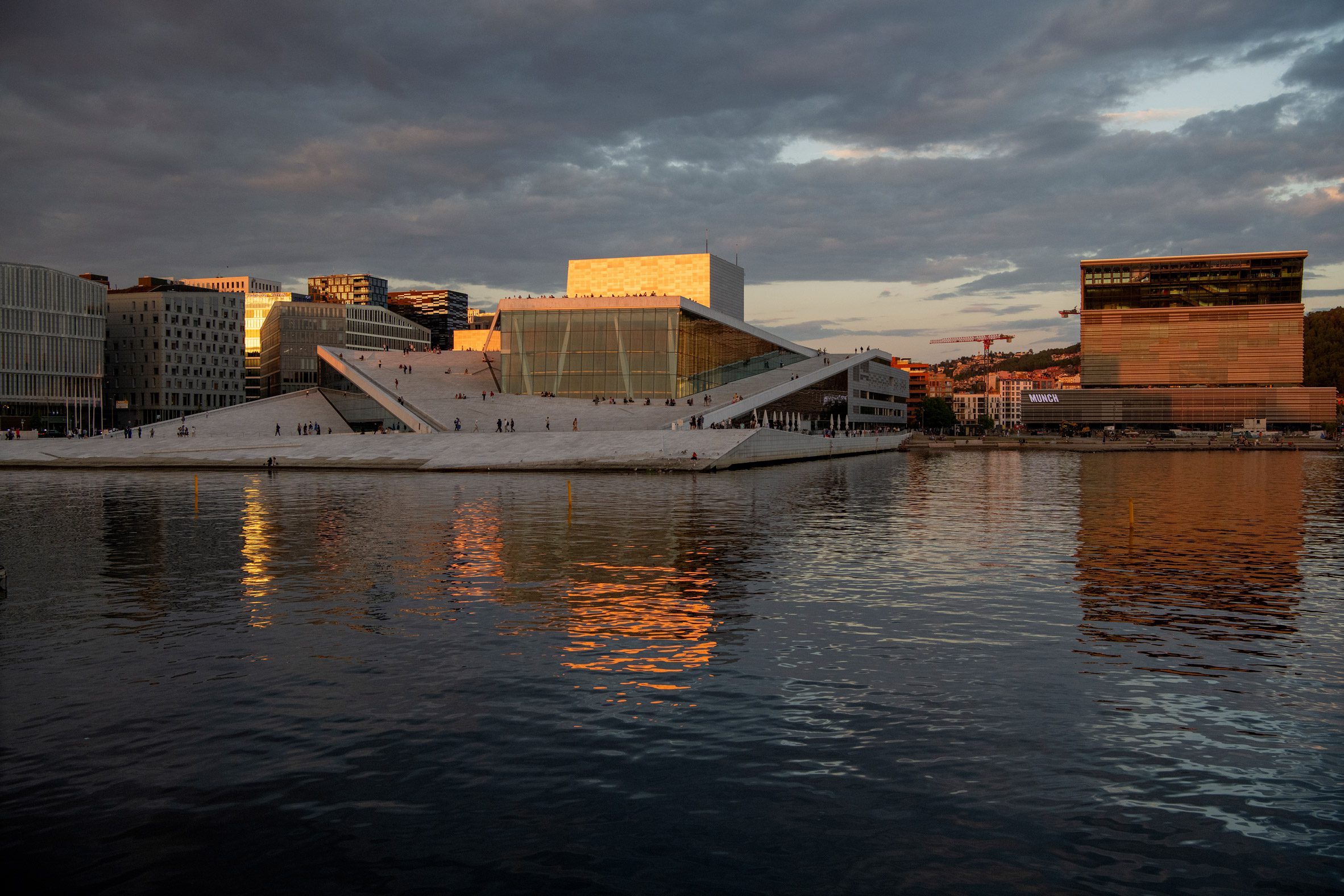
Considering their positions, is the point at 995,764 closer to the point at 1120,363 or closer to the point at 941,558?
the point at 941,558

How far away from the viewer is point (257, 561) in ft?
74.4

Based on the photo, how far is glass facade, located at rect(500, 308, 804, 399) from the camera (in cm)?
8731

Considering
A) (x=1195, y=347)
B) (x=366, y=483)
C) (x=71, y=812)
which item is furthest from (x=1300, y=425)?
(x=71, y=812)

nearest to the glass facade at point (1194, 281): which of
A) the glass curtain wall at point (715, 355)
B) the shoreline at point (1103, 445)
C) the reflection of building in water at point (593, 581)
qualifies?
the shoreline at point (1103, 445)

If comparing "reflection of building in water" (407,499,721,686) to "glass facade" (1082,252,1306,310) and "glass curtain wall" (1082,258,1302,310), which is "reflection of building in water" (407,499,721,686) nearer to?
"glass facade" (1082,252,1306,310)

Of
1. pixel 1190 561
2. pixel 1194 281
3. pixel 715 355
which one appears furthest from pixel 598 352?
pixel 1194 281

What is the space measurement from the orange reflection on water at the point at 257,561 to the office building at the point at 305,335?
427 ft

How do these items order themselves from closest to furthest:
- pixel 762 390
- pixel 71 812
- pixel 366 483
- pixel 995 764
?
pixel 71 812
pixel 995 764
pixel 366 483
pixel 762 390

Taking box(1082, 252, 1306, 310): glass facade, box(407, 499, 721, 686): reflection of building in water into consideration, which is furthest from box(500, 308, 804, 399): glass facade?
box(1082, 252, 1306, 310): glass facade

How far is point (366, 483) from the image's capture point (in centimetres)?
5025

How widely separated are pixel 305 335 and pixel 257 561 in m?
154

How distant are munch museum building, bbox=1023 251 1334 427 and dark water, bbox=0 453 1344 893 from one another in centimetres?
18871

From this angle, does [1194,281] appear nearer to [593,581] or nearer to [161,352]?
[161,352]

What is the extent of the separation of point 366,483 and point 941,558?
112 feet
